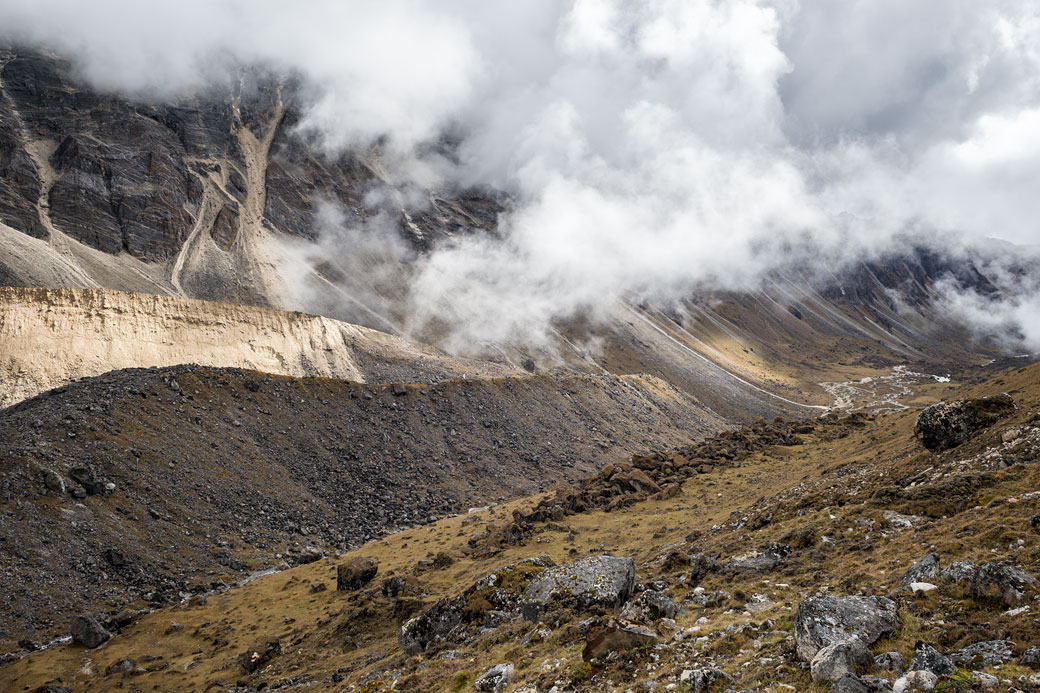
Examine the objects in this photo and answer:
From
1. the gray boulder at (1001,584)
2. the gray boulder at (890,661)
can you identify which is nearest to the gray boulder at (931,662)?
the gray boulder at (890,661)

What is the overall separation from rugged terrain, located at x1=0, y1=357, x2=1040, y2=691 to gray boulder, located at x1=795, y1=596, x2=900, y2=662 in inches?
2.0

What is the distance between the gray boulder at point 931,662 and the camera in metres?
6.59

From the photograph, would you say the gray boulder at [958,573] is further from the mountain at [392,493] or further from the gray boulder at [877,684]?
the gray boulder at [877,684]

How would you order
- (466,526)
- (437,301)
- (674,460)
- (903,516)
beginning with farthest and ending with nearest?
(437,301) < (674,460) < (466,526) < (903,516)

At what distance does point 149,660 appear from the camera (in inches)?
857

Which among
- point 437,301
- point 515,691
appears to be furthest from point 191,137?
point 515,691

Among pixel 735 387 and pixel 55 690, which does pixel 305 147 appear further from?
pixel 55 690

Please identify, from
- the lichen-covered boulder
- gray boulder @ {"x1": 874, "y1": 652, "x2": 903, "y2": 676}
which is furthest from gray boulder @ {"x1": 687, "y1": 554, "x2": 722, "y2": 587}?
gray boulder @ {"x1": 874, "y1": 652, "x2": 903, "y2": 676}

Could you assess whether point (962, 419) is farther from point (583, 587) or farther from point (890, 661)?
point (890, 661)

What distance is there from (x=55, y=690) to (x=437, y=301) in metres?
94.4

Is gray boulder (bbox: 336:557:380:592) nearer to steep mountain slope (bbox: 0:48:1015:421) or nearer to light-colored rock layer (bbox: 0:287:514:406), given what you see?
light-colored rock layer (bbox: 0:287:514:406)

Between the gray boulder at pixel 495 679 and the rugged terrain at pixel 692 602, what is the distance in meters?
0.07

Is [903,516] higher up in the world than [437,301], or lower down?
lower down

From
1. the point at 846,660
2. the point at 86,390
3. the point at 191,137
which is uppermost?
the point at 191,137
